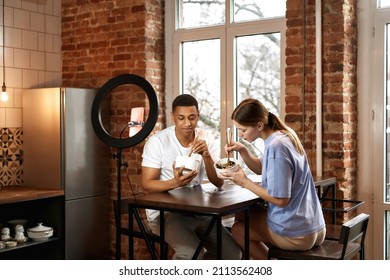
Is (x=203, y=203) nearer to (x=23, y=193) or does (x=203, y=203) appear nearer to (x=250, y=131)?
(x=250, y=131)

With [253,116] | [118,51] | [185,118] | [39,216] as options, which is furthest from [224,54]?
[39,216]

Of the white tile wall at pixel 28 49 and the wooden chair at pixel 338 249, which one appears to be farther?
the white tile wall at pixel 28 49

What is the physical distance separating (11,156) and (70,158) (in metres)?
0.58

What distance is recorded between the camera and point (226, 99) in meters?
4.97

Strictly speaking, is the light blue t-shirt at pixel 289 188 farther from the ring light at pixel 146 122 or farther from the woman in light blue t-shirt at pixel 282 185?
the ring light at pixel 146 122

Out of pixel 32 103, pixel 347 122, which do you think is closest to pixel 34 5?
pixel 32 103

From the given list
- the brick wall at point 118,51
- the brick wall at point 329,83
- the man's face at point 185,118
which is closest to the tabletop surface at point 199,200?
the man's face at point 185,118

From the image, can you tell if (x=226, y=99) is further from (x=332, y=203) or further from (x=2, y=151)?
(x=2, y=151)

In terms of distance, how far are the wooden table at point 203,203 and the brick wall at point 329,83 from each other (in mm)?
1019

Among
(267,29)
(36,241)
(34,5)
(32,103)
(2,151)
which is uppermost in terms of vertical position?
(34,5)

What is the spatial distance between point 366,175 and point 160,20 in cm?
230

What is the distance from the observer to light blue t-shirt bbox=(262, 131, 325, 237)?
10.0 ft

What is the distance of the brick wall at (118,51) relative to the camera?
516 cm

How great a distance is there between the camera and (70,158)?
16.1 feet
